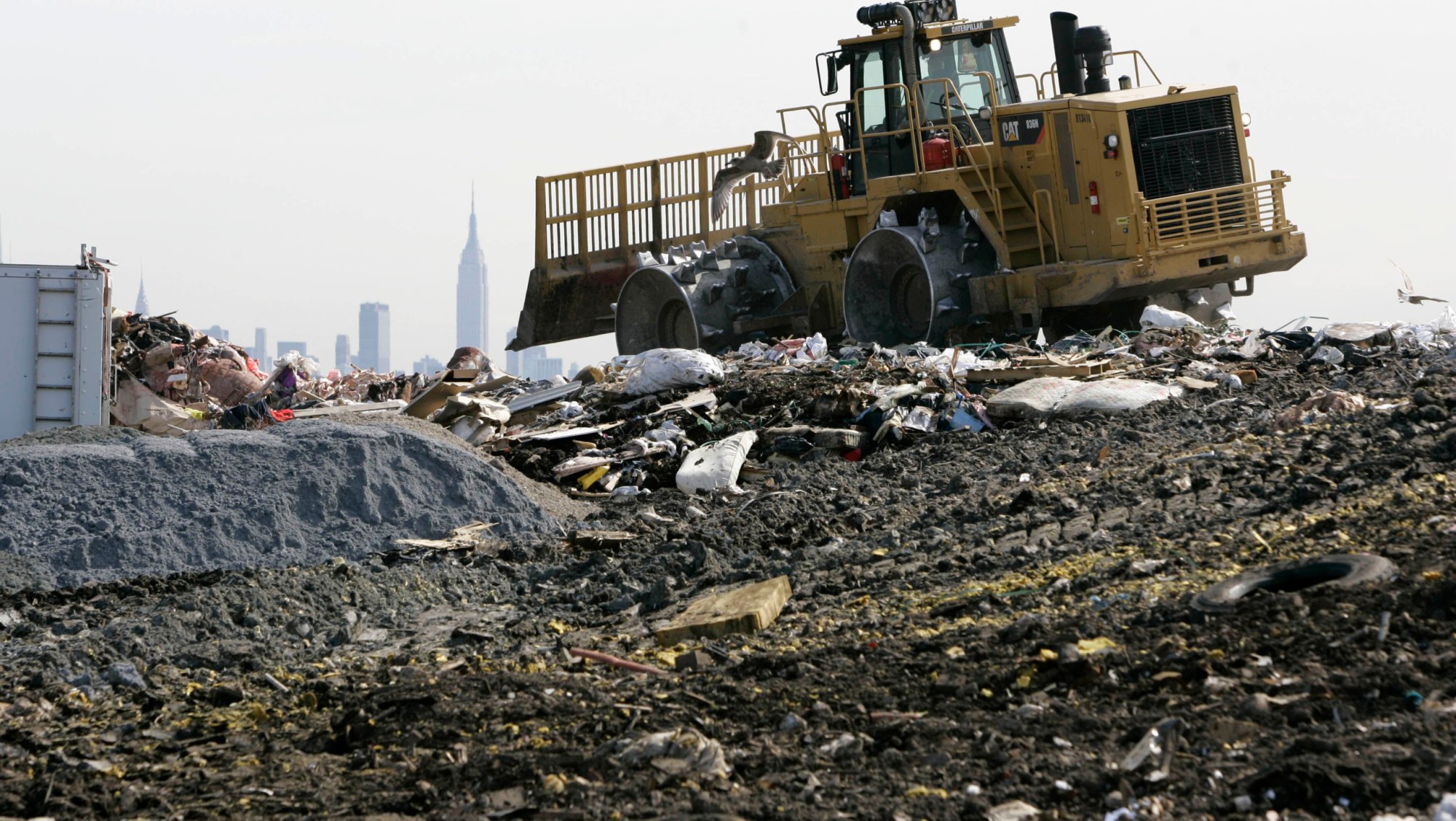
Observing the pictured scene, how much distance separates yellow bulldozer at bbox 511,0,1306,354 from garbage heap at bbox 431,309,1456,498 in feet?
1.83

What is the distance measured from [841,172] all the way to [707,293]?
6.53 feet

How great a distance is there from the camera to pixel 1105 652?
4469mm

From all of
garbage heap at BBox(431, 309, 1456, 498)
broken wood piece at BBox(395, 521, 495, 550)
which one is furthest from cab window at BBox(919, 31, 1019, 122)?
broken wood piece at BBox(395, 521, 495, 550)

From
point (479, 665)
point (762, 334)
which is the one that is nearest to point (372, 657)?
point (479, 665)

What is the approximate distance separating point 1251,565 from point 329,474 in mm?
5203

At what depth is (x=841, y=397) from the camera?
34.2 feet

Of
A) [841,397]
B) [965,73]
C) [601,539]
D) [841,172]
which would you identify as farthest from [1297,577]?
[841,172]

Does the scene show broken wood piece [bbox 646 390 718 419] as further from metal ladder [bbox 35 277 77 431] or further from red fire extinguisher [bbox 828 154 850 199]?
metal ladder [bbox 35 277 77 431]

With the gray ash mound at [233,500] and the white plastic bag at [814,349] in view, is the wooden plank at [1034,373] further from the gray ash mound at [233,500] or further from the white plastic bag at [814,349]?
the gray ash mound at [233,500]

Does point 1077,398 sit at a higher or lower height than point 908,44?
lower

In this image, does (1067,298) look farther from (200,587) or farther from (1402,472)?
(200,587)

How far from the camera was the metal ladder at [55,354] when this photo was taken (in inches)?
447

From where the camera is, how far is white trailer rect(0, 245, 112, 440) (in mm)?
11250

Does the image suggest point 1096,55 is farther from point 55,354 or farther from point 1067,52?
point 55,354
